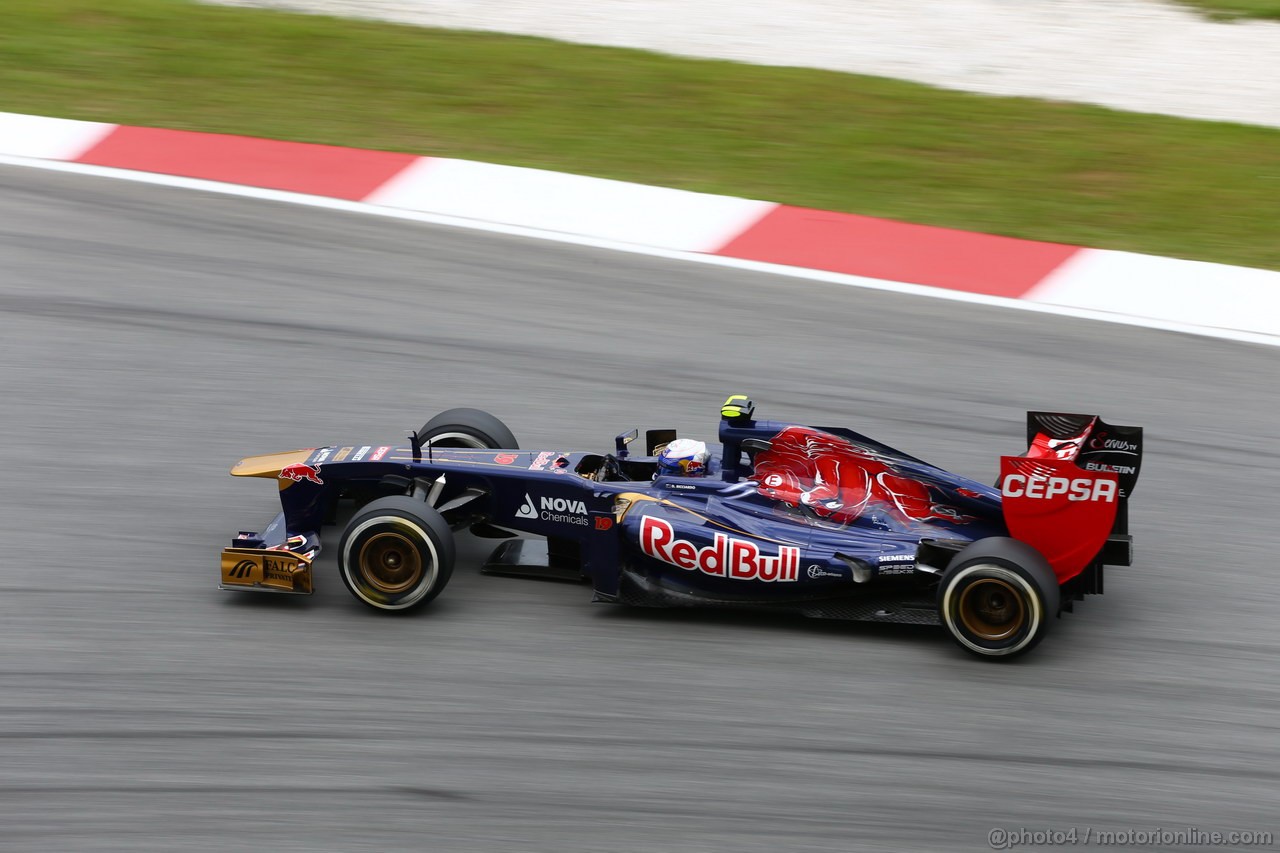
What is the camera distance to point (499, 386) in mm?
8180

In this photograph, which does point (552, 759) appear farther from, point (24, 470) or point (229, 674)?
point (24, 470)

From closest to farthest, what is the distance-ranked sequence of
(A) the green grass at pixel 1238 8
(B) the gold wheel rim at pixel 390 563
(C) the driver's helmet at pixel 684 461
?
(B) the gold wheel rim at pixel 390 563, (C) the driver's helmet at pixel 684 461, (A) the green grass at pixel 1238 8

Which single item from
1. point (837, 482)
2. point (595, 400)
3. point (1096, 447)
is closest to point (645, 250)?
point (595, 400)

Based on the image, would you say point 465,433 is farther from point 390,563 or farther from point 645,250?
point 645,250

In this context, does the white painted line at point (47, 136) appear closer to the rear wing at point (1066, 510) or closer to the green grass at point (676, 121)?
the green grass at point (676, 121)

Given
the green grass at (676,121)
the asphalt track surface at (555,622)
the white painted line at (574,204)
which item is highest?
Answer: the green grass at (676,121)

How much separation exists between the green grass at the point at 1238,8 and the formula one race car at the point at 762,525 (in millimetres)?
9639

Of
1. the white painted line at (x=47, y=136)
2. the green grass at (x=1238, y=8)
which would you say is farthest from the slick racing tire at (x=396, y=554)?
the green grass at (x=1238, y=8)

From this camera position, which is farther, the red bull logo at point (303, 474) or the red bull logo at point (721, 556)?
the red bull logo at point (303, 474)

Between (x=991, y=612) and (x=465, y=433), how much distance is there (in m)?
2.41

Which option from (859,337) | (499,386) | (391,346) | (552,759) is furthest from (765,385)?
(552,759)

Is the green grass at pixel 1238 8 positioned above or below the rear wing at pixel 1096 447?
above

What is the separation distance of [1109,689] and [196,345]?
5.29m

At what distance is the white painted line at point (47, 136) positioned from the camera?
10.9m
